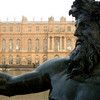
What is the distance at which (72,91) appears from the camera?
0.90 metres

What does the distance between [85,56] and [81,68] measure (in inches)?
Answer: 1.7

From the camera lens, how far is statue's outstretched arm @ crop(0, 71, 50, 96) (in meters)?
0.98

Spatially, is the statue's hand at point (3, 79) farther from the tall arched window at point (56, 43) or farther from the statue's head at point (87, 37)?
the tall arched window at point (56, 43)

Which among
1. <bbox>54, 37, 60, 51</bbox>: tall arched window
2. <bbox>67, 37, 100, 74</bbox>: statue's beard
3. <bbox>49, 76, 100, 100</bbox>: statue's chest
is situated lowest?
<bbox>54, 37, 60, 51</bbox>: tall arched window

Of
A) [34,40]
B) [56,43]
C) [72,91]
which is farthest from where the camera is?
[34,40]

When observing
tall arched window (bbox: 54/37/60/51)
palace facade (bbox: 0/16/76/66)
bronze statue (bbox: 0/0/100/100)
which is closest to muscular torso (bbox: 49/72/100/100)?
bronze statue (bbox: 0/0/100/100)

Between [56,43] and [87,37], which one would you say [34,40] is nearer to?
[56,43]

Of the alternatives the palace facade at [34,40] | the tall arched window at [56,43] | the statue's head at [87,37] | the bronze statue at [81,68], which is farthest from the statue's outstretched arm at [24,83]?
the tall arched window at [56,43]

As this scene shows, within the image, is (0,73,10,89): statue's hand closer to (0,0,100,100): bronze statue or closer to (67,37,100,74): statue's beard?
(0,0,100,100): bronze statue

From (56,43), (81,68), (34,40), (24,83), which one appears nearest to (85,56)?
(81,68)

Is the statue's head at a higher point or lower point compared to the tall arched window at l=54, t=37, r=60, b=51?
higher

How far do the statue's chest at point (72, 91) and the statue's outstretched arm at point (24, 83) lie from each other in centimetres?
6

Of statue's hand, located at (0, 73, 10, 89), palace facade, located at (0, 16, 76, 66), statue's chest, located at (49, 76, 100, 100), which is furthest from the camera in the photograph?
palace facade, located at (0, 16, 76, 66)

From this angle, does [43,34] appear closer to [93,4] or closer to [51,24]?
[51,24]
